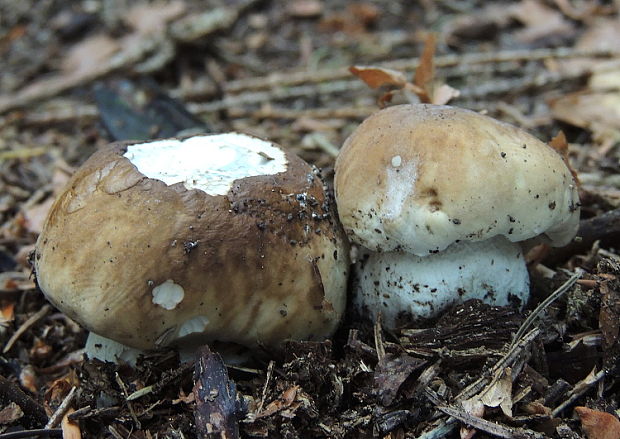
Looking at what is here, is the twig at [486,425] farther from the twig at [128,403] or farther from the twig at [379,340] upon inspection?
the twig at [128,403]

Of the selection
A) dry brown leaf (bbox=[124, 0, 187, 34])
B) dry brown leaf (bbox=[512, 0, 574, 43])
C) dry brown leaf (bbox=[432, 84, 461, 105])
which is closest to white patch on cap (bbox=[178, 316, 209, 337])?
dry brown leaf (bbox=[432, 84, 461, 105])

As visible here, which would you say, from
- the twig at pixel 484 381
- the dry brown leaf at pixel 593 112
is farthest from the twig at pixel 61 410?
the dry brown leaf at pixel 593 112

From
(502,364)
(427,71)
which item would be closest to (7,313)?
(502,364)

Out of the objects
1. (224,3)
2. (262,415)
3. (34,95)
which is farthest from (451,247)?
(224,3)

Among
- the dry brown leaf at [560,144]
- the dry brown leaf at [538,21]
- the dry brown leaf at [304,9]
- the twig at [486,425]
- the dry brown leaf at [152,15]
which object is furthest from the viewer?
the dry brown leaf at [304,9]

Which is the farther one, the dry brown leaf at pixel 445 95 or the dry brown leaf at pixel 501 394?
the dry brown leaf at pixel 445 95

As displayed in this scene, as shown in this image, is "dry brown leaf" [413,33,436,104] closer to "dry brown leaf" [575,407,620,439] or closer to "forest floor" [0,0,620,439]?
"forest floor" [0,0,620,439]

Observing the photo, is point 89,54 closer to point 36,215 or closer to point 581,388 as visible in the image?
point 36,215
